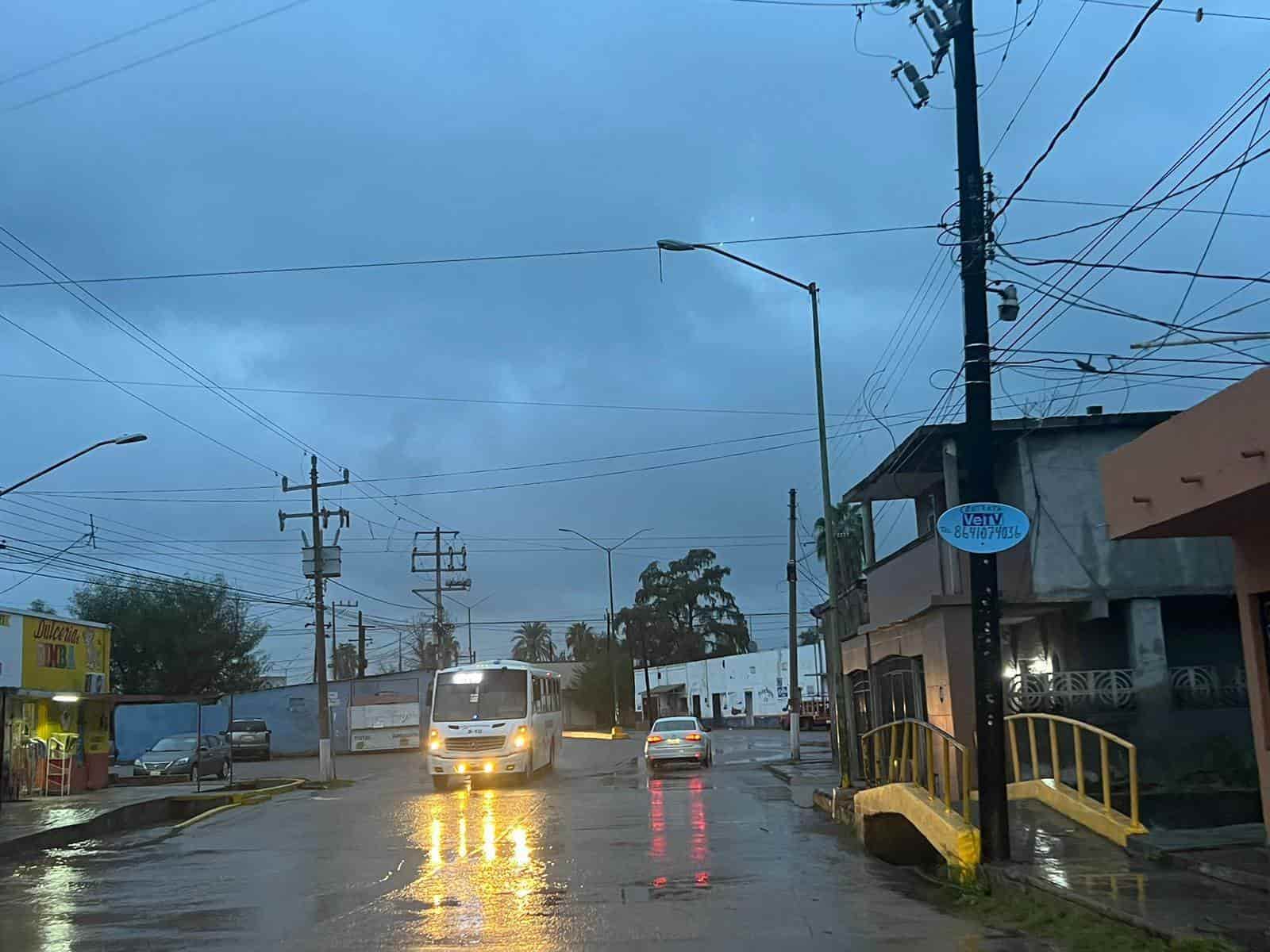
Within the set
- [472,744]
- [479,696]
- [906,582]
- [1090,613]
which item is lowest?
[472,744]

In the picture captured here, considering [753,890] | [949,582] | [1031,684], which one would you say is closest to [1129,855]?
[753,890]

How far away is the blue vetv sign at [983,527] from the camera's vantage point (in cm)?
1139

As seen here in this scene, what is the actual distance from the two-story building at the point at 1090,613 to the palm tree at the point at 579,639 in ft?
286

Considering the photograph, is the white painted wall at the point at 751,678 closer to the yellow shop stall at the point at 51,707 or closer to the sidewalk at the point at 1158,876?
the yellow shop stall at the point at 51,707

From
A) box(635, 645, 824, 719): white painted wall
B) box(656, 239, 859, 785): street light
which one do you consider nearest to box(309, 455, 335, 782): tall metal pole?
box(656, 239, 859, 785): street light

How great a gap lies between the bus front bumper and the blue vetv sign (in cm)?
2189

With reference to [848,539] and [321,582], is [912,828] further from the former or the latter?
[848,539]

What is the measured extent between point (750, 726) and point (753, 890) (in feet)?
222

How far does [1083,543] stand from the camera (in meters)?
21.3

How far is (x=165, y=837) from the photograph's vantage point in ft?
69.4

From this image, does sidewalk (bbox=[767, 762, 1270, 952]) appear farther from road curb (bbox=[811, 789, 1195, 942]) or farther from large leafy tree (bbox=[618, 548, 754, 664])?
large leafy tree (bbox=[618, 548, 754, 664])

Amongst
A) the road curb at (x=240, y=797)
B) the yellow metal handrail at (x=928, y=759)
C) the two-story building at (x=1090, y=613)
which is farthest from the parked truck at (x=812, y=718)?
the yellow metal handrail at (x=928, y=759)

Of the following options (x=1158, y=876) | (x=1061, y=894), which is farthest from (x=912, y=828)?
(x=1061, y=894)

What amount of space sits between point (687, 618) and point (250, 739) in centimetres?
5187
